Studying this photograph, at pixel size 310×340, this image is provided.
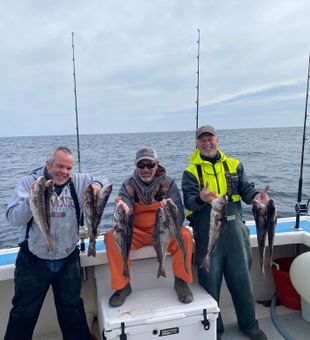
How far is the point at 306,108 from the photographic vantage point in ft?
17.5

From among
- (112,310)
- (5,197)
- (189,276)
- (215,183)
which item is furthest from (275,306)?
(5,197)

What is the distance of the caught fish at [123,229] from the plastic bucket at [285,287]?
6.94 ft

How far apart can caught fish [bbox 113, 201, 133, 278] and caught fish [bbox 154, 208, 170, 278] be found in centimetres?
27

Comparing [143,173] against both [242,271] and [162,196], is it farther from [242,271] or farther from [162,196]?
[242,271]

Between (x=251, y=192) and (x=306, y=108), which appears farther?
(x=306, y=108)

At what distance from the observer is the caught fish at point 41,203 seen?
304cm

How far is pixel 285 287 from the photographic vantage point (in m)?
4.41

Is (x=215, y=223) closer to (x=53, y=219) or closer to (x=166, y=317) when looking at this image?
(x=166, y=317)

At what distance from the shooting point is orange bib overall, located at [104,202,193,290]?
346cm

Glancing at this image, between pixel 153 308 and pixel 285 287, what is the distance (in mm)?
2031

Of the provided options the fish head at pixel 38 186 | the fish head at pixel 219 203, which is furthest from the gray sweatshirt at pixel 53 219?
the fish head at pixel 219 203

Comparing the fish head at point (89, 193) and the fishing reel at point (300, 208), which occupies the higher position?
the fish head at point (89, 193)

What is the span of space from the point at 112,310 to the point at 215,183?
168cm

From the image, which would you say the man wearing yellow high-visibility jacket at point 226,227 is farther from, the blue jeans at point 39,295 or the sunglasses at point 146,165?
the blue jeans at point 39,295
